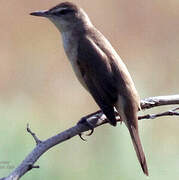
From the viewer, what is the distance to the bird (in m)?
6.63

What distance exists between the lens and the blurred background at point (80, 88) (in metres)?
8.84

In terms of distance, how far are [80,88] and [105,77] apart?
4980mm

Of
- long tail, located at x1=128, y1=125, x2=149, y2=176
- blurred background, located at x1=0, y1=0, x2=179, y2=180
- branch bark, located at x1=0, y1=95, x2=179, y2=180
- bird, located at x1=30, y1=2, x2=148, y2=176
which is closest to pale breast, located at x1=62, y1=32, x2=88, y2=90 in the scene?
bird, located at x1=30, y1=2, x2=148, y2=176

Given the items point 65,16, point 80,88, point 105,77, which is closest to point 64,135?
point 105,77

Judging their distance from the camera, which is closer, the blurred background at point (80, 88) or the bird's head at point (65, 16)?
the bird's head at point (65, 16)

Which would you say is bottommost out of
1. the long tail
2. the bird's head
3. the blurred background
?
the blurred background

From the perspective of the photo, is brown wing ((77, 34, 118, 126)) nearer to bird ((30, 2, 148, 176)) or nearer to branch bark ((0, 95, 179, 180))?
bird ((30, 2, 148, 176))

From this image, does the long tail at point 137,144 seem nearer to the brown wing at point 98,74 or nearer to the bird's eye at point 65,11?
the brown wing at point 98,74

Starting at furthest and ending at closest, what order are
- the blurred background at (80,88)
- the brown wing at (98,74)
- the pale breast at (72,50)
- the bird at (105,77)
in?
the blurred background at (80,88) < the pale breast at (72,50) < the brown wing at (98,74) < the bird at (105,77)

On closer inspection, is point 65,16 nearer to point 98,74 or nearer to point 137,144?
point 98,74

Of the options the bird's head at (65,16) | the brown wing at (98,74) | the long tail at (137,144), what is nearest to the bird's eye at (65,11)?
the bird's head at (65,16)

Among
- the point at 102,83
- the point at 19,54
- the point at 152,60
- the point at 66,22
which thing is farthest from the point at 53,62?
the point at 102,83

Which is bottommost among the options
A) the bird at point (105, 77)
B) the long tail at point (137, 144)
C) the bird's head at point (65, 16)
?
the long tail at point (137, 144)

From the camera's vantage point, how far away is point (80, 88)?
11820 mm
